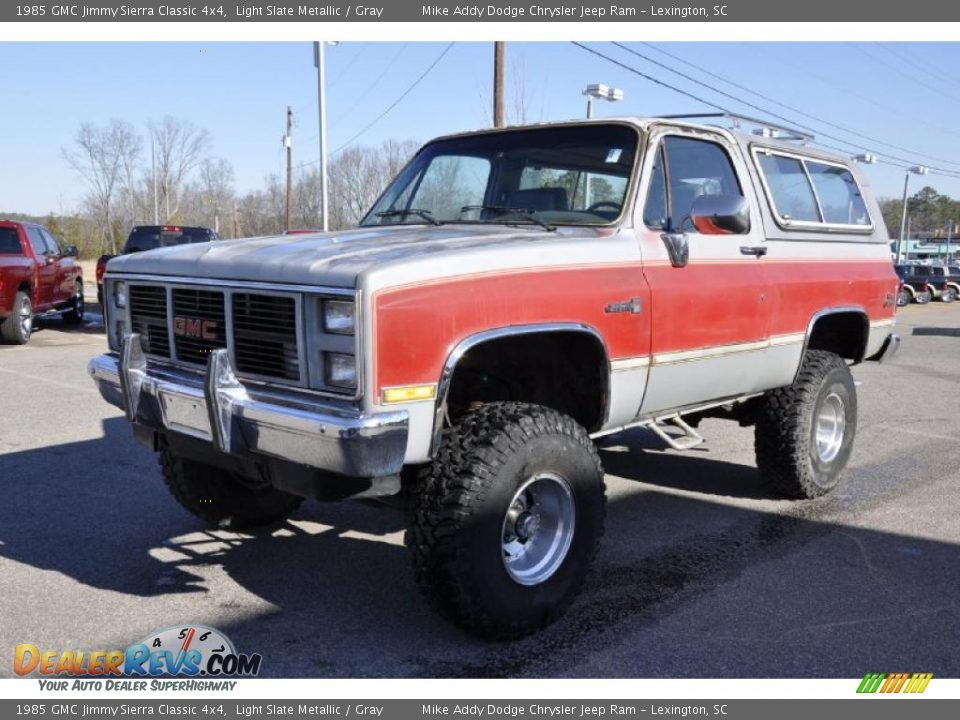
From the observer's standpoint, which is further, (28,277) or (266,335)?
(28,277)

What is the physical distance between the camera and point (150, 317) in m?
4.10

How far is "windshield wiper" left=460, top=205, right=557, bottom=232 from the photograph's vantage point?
430 centimetres

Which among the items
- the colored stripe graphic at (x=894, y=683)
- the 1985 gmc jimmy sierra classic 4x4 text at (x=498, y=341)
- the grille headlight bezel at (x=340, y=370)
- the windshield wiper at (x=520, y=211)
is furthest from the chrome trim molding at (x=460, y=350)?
the colored stripe graphic at (x=894, y=683)

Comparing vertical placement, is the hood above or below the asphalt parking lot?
above

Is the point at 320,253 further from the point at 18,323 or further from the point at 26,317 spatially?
the point at 26,317

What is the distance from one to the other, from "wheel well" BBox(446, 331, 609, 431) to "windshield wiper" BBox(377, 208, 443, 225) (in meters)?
0.97

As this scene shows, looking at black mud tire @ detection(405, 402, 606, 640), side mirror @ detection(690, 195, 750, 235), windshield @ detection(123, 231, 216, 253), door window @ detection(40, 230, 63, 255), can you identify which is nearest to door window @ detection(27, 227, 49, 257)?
door window @ detection(40, 230, 63, 255)

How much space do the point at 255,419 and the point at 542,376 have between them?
145cm

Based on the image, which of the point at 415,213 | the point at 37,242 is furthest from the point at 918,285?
the point at 415,213

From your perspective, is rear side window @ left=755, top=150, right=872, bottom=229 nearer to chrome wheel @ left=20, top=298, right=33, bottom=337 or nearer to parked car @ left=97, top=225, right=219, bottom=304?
chrome wheel @ left=20, top=298, right=33, bottom=337

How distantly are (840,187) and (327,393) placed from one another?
14.4 feet

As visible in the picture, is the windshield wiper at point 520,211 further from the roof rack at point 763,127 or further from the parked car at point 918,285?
the parked car at point 918,285

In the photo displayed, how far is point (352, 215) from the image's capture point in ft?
82.5

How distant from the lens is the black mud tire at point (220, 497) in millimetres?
4660
